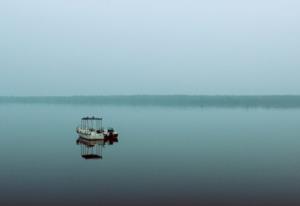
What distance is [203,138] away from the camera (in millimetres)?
69375

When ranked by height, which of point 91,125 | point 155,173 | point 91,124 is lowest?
point 155,173

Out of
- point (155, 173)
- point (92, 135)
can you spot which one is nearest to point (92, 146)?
point (92, 135)

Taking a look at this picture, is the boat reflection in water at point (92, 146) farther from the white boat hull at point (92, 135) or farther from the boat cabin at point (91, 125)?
the boat cabin at point (91, 125)

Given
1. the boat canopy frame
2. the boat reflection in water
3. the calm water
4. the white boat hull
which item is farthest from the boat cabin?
the calm water

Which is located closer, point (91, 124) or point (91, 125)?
point (91, 124)

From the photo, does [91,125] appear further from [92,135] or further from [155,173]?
[155,173]

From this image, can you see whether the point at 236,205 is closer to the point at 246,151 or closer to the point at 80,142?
the point at 246,151

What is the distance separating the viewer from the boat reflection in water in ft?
172

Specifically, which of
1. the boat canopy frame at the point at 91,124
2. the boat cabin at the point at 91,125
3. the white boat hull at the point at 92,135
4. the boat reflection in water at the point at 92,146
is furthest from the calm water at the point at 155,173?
the boat canopy frame at the point at 91,124

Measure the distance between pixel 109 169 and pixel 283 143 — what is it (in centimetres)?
3093

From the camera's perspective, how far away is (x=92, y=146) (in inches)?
2472

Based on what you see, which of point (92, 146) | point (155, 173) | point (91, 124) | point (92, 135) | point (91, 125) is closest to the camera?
point (155, 173)

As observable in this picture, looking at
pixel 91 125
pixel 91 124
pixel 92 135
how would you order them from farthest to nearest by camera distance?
pixel 91 125 → pixel 91 124 → pixel 92 135

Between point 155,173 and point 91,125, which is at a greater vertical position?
point 91,125
